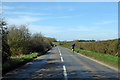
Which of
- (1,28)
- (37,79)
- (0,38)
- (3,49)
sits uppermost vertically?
(1,28)

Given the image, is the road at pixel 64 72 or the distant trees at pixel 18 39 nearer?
the road at pixel 64 72

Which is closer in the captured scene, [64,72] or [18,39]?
[64,72]

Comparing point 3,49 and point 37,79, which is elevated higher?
point 3,49

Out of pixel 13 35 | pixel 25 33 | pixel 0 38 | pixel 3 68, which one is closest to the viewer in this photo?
pixel 3 68

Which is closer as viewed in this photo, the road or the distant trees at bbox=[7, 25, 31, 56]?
the road

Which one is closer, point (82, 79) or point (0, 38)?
point (82, 79)

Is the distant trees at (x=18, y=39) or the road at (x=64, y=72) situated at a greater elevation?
the distant trees at (x=18, y=39)

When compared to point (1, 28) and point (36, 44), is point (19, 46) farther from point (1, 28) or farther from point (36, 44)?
point (1, 28)

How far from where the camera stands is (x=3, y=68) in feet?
33.6

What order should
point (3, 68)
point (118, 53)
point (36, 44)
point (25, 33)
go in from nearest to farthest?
point (3, 68)
point (118, 53)
point (25, 33)
point (36, 44)

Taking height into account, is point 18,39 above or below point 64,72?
above

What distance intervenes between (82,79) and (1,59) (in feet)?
25.0

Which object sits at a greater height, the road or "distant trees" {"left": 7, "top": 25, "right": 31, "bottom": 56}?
"distant trees" {"left": 7, "top": 25, "right": 31, "bottom": 56}

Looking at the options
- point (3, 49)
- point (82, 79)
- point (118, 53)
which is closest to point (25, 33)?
point (3, 49)
